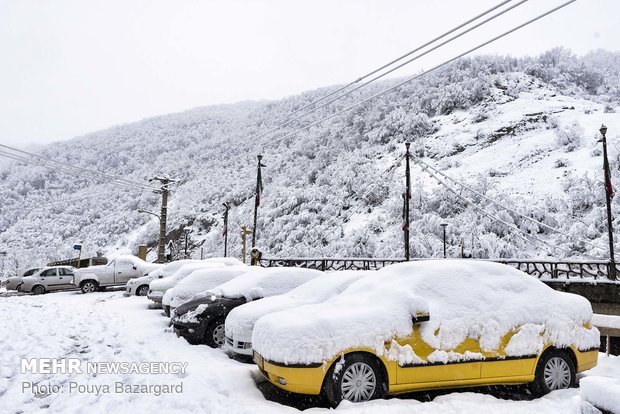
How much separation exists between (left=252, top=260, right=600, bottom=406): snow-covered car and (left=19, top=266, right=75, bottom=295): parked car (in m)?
19.4

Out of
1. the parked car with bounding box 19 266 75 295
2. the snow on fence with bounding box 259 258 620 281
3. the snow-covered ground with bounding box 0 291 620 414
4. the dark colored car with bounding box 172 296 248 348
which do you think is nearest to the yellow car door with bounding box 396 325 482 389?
the snow-covered ground with bounding box 0 291 620 414

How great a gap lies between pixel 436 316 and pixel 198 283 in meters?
6.99

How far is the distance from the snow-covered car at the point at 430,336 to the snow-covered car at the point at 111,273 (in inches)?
687

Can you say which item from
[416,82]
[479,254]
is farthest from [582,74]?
[479,254]

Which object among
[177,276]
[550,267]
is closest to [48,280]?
[177,276]

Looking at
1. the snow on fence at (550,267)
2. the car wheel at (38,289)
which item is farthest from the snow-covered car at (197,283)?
the car wheel at (38,289)

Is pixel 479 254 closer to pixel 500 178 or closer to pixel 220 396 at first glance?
pixel 500 178

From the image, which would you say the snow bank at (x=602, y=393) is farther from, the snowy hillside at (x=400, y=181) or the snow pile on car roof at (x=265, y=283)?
the snowy hillside at (x=400, y=181)

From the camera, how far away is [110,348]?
26.4 ft

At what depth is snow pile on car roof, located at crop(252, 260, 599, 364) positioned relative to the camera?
5.02 m

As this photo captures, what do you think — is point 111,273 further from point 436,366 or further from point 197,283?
point 436,366

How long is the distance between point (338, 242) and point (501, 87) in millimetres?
31854

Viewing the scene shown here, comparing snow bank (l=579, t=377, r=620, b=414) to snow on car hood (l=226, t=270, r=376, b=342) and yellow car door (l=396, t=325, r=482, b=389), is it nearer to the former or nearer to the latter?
yellow car door (l=396, t=325, r=482, b=389)

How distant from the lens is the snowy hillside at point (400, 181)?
102 ft
